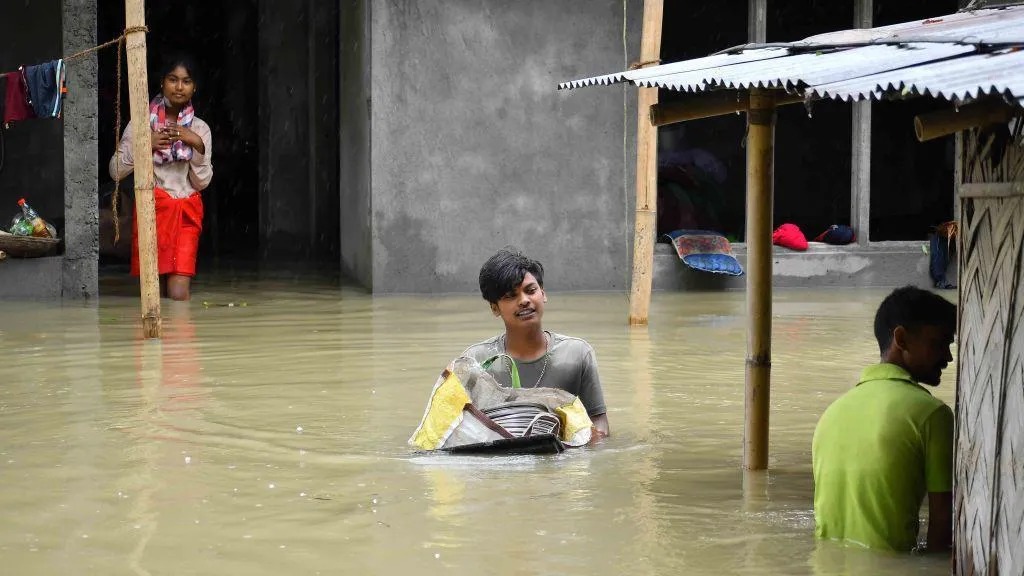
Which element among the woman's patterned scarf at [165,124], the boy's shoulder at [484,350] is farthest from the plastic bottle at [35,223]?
the boy's shoulder at [484,350]

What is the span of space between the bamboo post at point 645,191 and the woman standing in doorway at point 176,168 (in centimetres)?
393

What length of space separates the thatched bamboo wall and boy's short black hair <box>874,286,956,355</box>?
34cm

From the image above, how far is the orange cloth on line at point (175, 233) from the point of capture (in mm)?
11953

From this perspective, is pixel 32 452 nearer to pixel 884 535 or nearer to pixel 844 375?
pixel 884 535

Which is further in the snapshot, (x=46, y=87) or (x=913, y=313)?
(x=46, y=87)

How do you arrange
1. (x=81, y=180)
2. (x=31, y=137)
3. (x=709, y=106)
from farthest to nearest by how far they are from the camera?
(x=31, y=137)
(x=81, y=180)
(x=709, y=106)

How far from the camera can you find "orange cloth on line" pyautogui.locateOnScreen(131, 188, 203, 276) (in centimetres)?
1195

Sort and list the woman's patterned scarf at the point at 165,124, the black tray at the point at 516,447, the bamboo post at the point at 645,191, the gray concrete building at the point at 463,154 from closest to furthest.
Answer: the black tray at the point at 516,447 → the bamboo post at the point at 645,191 → the woman's patterned scarf at the point at 165,124 → the gray concrete building at the point at 463,154

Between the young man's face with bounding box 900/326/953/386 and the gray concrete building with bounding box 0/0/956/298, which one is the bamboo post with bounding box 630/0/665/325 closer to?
the gray concrete building with bounding box 0/0/956/298

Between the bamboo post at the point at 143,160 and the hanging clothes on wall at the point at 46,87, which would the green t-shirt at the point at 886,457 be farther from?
the hanging clothes on wall at the point at 46,87

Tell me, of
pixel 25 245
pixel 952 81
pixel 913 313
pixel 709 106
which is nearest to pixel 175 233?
pixel 25 245

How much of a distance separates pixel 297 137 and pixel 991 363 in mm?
15046

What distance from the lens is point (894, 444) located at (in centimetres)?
432

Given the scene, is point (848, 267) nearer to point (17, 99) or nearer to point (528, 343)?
point (17, 99)
